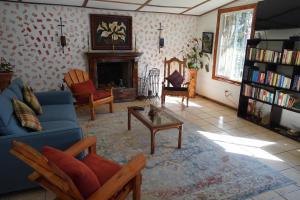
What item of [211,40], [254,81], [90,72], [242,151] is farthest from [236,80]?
[90,72]

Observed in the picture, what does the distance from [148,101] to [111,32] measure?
1.82 metres

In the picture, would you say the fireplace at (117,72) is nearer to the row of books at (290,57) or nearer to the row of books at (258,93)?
the row of books at (258,93)

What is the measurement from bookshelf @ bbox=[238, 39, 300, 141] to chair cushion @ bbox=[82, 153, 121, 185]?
2.91 metres

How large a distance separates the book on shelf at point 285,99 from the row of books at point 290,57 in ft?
1.60

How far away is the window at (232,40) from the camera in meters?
4.34

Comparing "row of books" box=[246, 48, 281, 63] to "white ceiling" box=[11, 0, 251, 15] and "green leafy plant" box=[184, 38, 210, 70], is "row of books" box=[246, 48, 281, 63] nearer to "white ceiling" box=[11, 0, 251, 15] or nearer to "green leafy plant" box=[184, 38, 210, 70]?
"white ceiling" box=[11, 0, 251, 15]

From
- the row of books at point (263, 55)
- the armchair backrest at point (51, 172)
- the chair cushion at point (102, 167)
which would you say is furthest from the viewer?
the row of books at point (263, 55)

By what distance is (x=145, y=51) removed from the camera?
5426 mm

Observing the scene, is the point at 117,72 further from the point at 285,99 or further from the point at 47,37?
the point at 285,99

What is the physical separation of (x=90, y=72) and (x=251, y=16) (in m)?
3.48

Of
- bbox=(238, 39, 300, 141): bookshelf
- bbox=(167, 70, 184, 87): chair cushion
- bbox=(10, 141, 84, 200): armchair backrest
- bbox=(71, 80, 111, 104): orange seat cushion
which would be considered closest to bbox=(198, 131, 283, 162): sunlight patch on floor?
bbox=(238, 39, 300, 141): bookshelf

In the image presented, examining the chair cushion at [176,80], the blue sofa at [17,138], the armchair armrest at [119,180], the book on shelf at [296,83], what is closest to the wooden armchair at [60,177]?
the armchair armrest at [119,180]

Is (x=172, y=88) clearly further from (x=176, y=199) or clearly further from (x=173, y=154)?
(x=176, y=199)

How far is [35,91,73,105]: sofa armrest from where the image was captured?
3.40 meters
